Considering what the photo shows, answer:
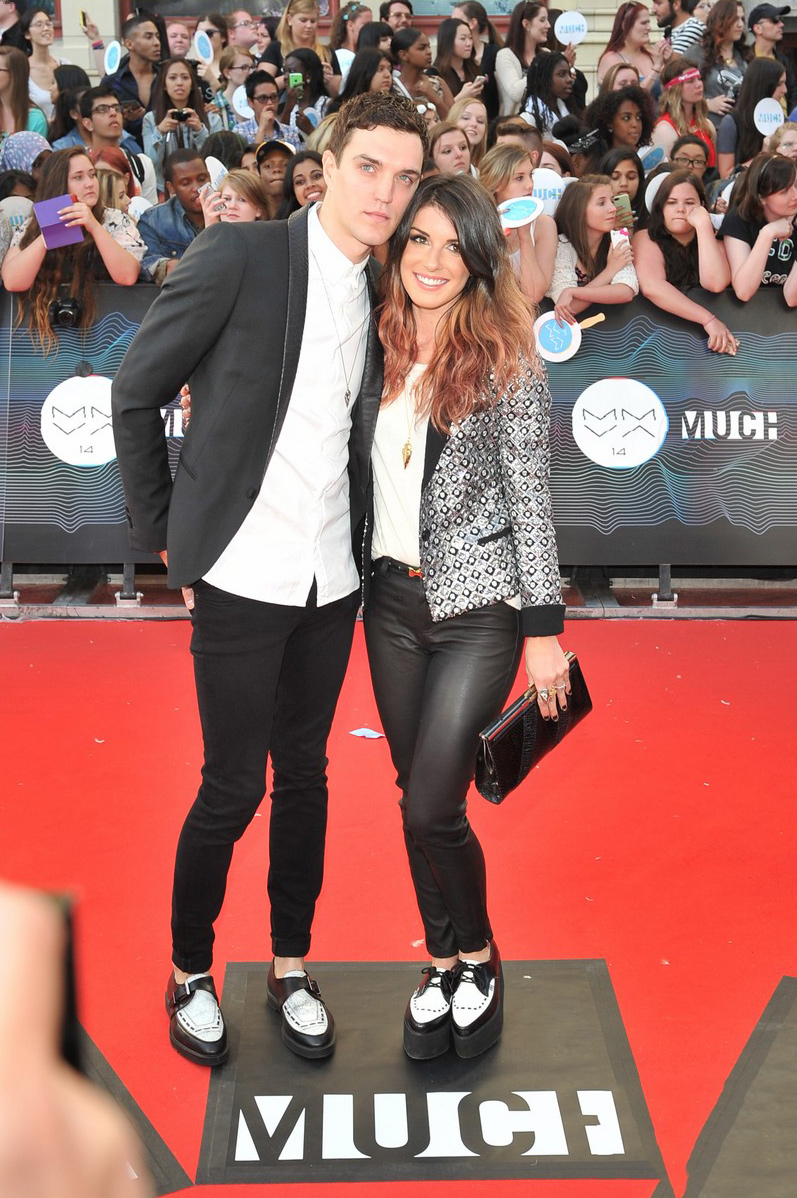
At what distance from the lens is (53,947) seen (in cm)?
50

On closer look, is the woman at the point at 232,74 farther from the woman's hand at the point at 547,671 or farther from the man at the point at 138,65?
the woman's hand at the point at 547,671

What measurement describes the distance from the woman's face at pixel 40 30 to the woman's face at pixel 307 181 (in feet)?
11.5

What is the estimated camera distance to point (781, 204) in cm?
652

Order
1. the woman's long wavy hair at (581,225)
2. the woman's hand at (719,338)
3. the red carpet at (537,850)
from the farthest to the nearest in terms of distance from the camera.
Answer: the woman's long wavy hair at (581,225)
the woman's hand at (719,338)
the red carpet at (537,850)

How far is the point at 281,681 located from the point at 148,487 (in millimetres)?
508

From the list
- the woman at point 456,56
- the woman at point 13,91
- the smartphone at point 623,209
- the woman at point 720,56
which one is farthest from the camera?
the woman at point 720,56

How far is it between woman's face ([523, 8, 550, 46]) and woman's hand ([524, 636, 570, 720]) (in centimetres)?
748

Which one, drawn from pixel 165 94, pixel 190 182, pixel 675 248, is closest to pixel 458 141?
pixel 675 248

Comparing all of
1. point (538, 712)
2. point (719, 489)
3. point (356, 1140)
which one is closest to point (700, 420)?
point (719, 489)

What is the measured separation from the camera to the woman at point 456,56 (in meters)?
8.73

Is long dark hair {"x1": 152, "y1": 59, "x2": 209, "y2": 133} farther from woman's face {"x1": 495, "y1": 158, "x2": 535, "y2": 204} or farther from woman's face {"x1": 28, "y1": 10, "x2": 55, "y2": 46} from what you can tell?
woman's face {"x1": 495, "y1": 158, "x2": 535, "y2": 204}

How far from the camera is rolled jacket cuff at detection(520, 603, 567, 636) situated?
268 centimetres

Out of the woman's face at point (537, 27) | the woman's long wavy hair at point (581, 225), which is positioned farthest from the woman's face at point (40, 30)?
the woman's long wavy hair at point (581, 225)

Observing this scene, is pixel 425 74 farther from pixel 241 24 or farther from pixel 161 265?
pixel 161 265
